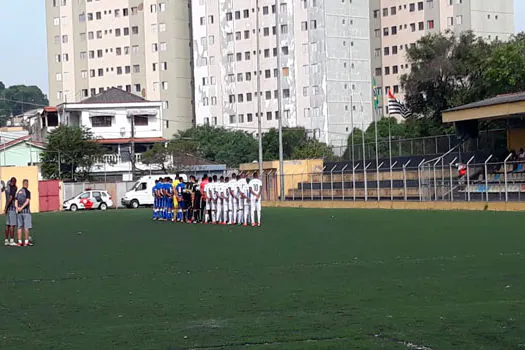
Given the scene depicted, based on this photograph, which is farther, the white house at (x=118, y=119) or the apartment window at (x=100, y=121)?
the apartment window at (x=100, y=121)

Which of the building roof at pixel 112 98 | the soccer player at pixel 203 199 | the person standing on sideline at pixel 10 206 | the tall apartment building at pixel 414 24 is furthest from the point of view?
the tall apartment building at pixel 414 24

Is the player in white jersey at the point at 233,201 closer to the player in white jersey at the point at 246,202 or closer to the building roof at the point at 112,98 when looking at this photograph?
the player in white jersey at the point at 246,202

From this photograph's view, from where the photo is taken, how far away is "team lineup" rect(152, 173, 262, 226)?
33.7 meters

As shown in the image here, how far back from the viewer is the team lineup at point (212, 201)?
33.7 m

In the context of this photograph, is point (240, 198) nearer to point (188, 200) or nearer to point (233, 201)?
point (233, 201)

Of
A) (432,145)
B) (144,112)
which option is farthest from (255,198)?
(144,112)

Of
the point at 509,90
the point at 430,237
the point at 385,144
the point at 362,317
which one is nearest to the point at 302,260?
the point at 430,237

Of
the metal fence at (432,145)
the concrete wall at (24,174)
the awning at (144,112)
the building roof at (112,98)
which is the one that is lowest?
the concrete wall at (24,174)

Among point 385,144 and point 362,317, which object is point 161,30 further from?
point 362,317

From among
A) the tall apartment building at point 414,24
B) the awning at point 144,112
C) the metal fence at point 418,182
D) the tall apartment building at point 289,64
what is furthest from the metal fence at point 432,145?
the tall apartment building at point 414,24

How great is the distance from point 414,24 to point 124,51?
125 feet

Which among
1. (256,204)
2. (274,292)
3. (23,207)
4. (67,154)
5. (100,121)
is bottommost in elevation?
(274,292)

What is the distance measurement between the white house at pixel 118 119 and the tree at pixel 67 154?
1632cm

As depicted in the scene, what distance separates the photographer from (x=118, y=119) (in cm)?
10238
